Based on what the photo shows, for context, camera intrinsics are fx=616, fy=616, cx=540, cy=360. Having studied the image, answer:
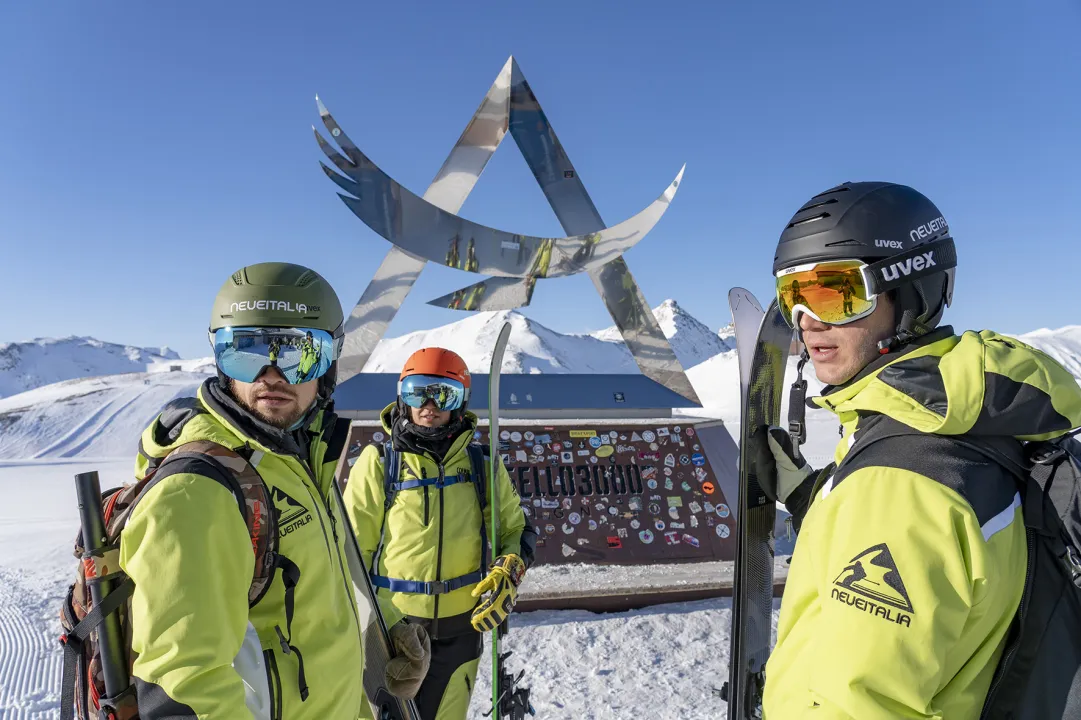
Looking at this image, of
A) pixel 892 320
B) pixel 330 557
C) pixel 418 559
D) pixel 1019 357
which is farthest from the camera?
pixel 418 559

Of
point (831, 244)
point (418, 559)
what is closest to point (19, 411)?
A: point (418, 559)

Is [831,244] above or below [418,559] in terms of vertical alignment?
above

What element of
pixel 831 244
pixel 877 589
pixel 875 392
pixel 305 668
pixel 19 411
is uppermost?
pixel 831 244

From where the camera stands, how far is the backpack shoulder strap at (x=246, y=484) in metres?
1.44

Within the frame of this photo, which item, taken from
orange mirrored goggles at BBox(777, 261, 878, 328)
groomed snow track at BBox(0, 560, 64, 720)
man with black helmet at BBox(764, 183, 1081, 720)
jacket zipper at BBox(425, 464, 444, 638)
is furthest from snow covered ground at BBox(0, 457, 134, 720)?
orange mirrored goggles at BBox(777, 261, 878, 328)

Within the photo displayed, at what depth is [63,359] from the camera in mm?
141750

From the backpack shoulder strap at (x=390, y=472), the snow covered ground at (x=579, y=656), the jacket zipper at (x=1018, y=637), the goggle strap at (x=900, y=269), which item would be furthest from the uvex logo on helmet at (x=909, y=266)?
the snow covered ground at (x=579, y=656)

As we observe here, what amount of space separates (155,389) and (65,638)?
28028mm

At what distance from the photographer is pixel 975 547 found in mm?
1022

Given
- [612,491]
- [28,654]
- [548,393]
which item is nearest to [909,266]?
[612,491]

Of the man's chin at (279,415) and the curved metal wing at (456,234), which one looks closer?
the man's chin at (279,415)

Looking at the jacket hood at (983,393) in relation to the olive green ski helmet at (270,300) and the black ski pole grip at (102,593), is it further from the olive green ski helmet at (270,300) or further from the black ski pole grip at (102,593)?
the black ski pole grip at (102,593)

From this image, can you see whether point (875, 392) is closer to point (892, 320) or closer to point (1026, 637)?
point (892, 320)

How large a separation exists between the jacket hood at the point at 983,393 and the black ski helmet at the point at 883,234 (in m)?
0.29
